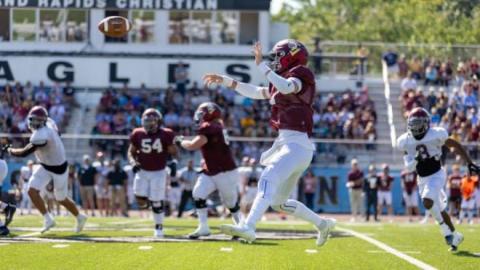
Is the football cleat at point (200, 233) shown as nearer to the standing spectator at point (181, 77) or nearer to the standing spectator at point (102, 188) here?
the standing spectator at point (102, 188)

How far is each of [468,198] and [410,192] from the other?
2225mm

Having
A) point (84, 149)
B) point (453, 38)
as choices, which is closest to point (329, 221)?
point (84, 149)

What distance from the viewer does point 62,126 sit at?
120 feet

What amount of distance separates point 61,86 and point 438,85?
12.5 m

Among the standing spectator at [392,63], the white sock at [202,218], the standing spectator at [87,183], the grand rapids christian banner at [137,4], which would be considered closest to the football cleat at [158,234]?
the white sock at [202,218]

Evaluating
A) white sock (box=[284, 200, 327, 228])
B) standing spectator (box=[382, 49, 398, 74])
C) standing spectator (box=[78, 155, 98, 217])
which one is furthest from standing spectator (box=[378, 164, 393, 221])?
white sock (box=[284, 200, 327, 228])

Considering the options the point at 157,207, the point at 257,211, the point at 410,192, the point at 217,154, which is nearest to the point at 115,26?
the point at 217,154

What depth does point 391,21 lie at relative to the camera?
63.5 meters

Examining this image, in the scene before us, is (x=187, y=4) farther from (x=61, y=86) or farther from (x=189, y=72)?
(x=61, y=86)

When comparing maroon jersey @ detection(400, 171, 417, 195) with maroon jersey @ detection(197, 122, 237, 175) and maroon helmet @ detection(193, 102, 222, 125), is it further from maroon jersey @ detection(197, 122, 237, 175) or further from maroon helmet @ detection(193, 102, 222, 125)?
maroon helmet @ detection(193, 102, 222, 125)

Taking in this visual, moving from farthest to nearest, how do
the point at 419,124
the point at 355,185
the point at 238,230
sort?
the point at 355,185, the point at 419,124, the point at 238,230

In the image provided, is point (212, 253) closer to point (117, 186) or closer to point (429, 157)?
point (429, 157)

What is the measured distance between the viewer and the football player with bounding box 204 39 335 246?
11477 mm

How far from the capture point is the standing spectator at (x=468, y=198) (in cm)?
2908
